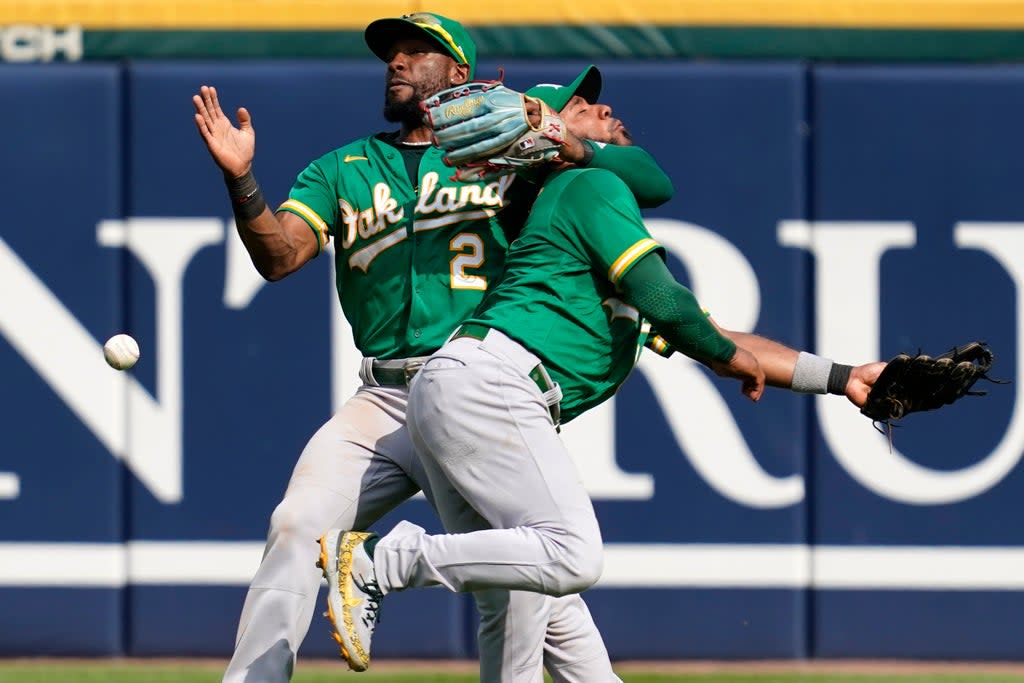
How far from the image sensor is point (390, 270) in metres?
4.89

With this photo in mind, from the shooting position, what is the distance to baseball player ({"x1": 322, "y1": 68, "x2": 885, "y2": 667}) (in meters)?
4.23

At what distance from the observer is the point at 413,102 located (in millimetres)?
4988

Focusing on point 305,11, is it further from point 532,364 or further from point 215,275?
point 532,364

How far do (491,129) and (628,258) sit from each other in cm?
49

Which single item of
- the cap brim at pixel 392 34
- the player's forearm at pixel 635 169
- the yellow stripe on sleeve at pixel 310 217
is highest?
the cap brim at pixel 392 34

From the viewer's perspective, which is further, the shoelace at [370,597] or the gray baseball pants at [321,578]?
the gray baseball pants at [321,578]

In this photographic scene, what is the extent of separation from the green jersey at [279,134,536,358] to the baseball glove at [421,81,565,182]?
1.34 feet

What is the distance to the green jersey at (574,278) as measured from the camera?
14.0 ft

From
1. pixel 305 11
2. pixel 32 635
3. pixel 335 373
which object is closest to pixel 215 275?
pixel 335 373

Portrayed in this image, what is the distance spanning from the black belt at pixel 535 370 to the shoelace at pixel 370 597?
62 cm

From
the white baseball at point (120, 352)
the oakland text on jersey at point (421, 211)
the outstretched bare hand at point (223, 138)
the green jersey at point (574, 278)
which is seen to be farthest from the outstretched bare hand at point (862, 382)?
the white baseball at point (120, 352)

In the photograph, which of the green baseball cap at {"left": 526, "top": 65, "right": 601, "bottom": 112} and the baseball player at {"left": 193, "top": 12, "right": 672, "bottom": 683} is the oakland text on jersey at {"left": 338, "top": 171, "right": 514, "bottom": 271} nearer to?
the baseball player at {"left": 193, "top": 12, "right": 672, "bottom": 683}

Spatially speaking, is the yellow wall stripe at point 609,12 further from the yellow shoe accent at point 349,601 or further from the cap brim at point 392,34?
the yellow shoe accent at point 349,601

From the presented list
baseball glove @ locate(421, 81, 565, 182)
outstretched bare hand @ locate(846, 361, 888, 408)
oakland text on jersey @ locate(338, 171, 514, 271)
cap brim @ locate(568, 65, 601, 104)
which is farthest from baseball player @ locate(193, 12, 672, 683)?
outstretched bare hand @ locate(846, 361, 888, 408)
